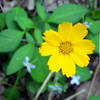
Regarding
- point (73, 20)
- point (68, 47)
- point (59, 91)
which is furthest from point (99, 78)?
point (68, 47)

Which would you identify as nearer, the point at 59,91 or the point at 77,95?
the point at 59,91

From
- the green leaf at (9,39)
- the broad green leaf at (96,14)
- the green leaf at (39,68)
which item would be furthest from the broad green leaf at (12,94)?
the broad green leaf at (96,14)

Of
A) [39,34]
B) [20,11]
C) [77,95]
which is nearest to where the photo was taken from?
[39,34]

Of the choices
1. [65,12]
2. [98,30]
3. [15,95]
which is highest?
[65,12]

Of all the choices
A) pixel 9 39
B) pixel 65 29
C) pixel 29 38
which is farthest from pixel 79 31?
pixel 9 39

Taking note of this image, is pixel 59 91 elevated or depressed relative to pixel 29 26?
depressed

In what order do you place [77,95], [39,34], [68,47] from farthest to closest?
[77,95] → [39,34] → [68,47]

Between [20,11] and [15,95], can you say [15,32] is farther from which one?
[15,95]
